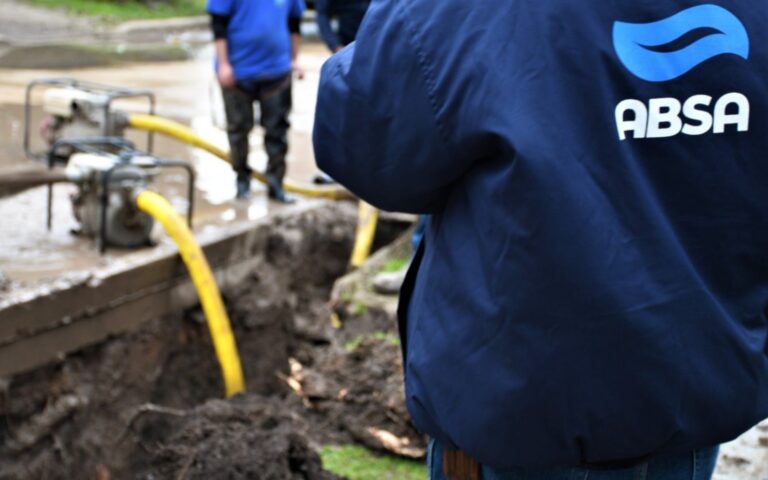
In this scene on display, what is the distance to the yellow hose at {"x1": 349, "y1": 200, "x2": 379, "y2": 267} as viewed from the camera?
669 cm

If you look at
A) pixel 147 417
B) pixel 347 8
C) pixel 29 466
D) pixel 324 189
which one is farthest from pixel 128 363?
pixel 347 8

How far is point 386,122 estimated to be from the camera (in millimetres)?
1689

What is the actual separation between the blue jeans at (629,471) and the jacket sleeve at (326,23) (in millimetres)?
5750

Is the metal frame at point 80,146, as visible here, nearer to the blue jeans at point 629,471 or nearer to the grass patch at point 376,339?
the grass patch at point 376,339

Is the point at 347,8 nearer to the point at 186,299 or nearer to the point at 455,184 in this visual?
the point at 186,299

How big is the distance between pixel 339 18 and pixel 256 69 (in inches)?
50.1

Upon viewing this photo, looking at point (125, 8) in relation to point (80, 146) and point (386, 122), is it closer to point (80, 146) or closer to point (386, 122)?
point (80, 146)

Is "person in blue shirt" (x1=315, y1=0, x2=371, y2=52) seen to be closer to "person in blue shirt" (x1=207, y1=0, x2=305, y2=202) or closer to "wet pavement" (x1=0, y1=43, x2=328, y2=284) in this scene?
"person in blue shirt" (x1=207, y1=0, x2=305, y2=202)

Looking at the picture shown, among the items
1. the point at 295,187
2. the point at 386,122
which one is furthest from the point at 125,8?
the point at 386,122

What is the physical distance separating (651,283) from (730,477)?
6.12 feet

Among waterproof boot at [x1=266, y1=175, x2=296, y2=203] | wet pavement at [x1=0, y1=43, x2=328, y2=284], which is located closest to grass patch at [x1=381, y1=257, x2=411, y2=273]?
wet pavement at [x1=0, y1=43, x2=328, y2=284]

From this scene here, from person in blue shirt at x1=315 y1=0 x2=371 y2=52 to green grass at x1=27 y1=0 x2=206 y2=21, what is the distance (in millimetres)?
12339

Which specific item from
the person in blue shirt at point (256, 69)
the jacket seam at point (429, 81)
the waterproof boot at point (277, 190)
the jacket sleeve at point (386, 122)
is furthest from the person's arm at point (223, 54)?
the jacket seam at point (429, 81)

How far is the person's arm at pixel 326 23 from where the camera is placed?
24.2ft
